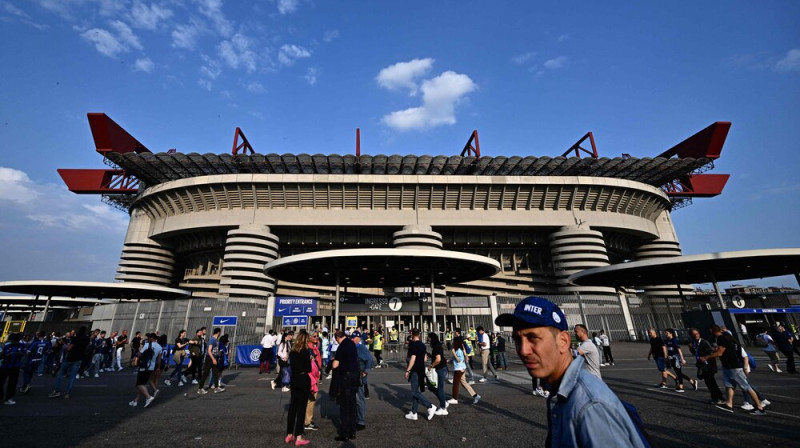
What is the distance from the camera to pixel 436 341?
7.84 metres

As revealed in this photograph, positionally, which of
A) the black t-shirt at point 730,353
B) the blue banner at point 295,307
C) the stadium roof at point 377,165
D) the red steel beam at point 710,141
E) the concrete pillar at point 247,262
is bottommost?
the black t-shirt at point 730,353

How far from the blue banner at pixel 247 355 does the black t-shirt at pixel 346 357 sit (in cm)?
1396

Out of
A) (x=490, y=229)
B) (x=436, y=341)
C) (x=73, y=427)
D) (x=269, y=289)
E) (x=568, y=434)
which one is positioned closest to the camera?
(x=568, y=434)

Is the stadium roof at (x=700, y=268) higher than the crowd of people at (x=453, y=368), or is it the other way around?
the stadium roof at (x=700, y=268)

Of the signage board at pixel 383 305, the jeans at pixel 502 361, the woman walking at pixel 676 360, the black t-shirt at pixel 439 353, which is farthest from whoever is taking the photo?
the signage board at pixel 383 305

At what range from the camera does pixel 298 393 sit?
582cm

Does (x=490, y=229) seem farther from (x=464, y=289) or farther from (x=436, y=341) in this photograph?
(x=436, y=341)

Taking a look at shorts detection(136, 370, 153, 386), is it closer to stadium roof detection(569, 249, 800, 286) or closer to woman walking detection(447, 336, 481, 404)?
woman walking detection(447, 336, 481, 404)

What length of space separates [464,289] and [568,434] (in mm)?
39408

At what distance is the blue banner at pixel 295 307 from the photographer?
19.1 meters

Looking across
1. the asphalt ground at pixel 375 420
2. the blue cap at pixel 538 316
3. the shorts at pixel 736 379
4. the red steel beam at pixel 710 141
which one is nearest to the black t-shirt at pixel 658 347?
the asphalt ground at pixel 375 420

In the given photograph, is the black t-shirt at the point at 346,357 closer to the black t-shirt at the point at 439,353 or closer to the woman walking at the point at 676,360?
the black t-shirt at the point at 439,353

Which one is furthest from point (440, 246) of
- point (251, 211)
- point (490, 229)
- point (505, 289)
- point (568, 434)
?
point (568, 434)

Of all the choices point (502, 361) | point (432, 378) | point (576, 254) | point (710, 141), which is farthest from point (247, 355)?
point (710, 141)
